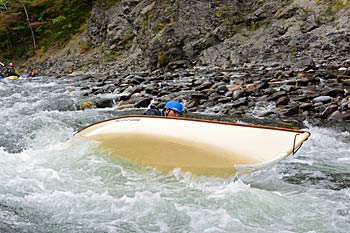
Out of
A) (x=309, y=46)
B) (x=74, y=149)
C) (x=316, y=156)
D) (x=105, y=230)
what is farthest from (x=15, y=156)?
(x=309, y=46)

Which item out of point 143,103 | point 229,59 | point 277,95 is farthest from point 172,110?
point 229,59

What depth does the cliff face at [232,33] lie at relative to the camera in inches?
592

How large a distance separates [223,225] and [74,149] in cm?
348

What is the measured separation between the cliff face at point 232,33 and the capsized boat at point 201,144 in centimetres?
996

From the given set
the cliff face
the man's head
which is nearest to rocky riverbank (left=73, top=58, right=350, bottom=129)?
the cliff face

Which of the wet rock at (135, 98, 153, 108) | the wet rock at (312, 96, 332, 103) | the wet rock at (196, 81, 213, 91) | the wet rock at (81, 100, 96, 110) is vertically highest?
the wet rock at (196, 81, 213, 91)

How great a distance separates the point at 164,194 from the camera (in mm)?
4336

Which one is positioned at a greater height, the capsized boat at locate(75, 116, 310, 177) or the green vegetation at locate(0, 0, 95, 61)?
the green vegetation at locate(0, 0, 95, 61)

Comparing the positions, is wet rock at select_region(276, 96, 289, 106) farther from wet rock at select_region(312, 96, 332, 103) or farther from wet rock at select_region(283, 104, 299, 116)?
wet rock at select_region(312, 96, 332, 103)

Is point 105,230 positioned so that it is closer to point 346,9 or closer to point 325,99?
point 325,99

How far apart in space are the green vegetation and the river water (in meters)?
25.6

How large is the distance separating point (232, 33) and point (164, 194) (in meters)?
14.2

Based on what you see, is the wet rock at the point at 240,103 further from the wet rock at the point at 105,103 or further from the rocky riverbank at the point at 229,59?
the wet rock at the point at 105,103

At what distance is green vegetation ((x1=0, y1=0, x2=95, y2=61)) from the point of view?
99.1 ft
